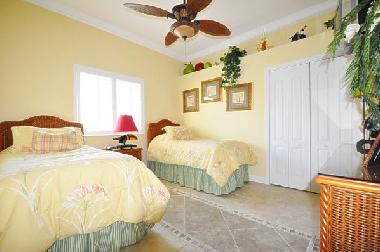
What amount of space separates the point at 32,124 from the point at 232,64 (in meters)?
3.51

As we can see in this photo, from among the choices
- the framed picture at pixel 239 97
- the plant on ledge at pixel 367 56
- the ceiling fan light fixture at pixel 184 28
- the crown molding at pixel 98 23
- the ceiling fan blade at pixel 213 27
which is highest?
the crown molding at pixel 98 23

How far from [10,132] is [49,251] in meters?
2.11

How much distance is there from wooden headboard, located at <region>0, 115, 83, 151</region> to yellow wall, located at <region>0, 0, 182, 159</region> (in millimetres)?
96

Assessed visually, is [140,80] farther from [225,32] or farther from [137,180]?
[137,180]

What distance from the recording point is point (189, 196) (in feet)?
10.0

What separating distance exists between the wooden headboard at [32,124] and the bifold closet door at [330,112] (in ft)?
12.5

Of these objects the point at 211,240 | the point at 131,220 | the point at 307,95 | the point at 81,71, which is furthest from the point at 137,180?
the point at 307,95

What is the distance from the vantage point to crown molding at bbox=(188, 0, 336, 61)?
128 inches

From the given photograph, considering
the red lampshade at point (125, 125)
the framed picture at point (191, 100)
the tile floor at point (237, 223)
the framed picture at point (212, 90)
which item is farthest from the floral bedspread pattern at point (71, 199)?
the framed picture at point (191, 100)

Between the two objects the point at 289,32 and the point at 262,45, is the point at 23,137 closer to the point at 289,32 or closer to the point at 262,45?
the point at 262,45

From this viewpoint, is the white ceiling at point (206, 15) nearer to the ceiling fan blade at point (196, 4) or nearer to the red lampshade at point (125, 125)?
the ceiling fan blade at point (196, 4)

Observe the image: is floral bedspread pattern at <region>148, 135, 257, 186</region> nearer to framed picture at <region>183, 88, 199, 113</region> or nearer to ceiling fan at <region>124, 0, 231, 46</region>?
framed picture at <region>183, 88, 199, 113</region>

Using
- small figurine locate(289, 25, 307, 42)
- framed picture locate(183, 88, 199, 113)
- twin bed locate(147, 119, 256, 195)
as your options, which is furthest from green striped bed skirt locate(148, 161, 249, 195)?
small figurine locate(289, 25, 307, 42)

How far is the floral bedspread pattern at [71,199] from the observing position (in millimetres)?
1232
